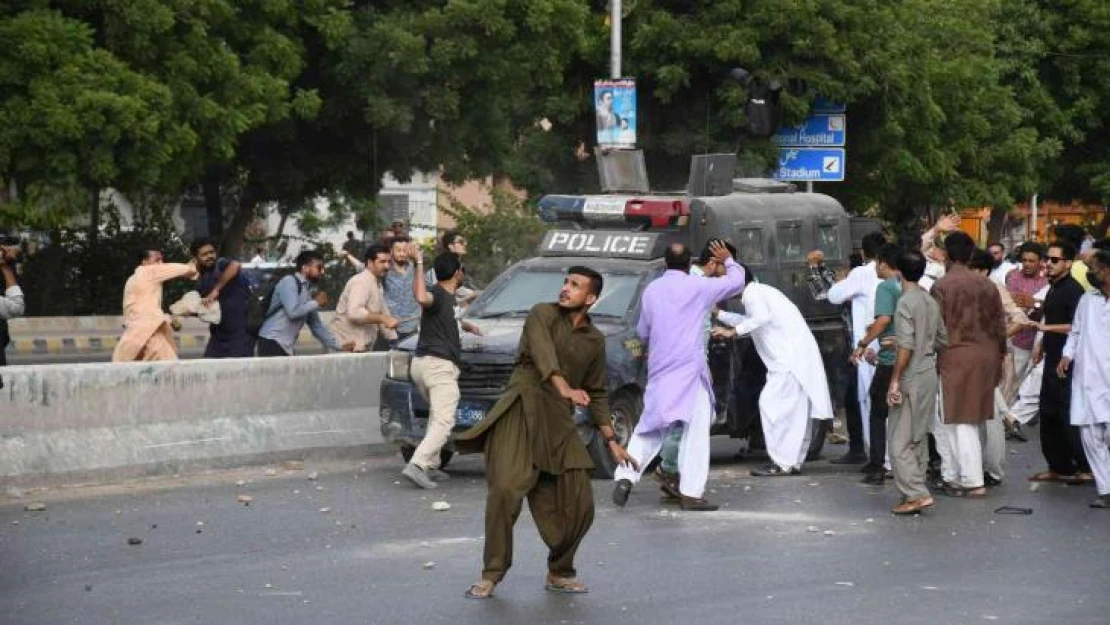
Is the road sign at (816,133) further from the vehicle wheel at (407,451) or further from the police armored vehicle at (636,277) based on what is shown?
the vehicle wheel at (407,451)

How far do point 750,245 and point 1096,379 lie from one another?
189 inches

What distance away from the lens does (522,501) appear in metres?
9.52

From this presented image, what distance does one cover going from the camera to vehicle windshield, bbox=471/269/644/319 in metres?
15.6

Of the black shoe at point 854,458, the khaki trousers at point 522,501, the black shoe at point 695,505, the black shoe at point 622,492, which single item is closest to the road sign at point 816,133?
the black shoe at point 854,458

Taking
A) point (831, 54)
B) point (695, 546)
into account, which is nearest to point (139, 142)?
point (831, 54)

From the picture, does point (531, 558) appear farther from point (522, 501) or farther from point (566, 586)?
point (522, 501)

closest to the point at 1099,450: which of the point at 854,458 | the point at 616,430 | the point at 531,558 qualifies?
the point at 854,458

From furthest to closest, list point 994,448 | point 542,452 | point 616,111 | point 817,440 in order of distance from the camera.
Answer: point 616,111
point 817,440
point 994,448
point 542,452

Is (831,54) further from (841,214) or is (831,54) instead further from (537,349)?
(537,349)

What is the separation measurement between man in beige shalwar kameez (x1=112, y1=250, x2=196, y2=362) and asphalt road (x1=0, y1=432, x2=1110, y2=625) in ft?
4.24

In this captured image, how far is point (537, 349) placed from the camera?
973 centimetres

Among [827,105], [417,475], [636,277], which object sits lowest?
[417,475]

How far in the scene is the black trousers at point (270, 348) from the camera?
1617 cm

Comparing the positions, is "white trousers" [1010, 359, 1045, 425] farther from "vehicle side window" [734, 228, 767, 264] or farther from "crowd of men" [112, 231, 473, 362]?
"crowd of men" [112, 231, 473, 362]
